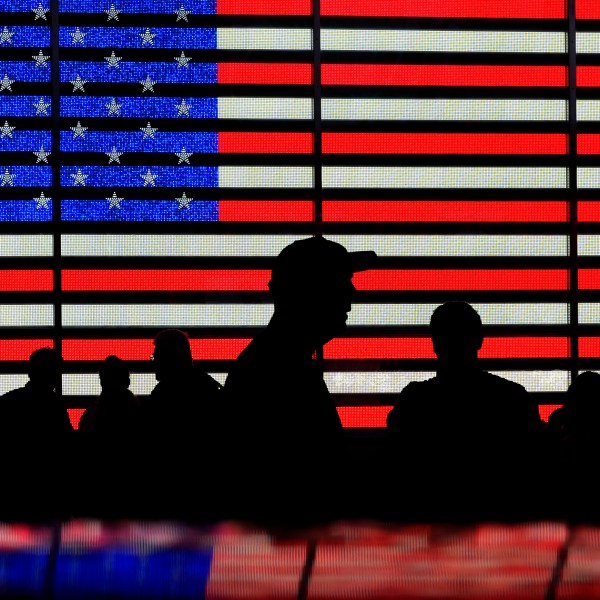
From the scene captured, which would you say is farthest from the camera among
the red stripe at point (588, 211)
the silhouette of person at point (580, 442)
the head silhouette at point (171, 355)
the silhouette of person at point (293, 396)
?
the red stripe at point (588, 211)

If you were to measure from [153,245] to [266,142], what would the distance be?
940 millimetres

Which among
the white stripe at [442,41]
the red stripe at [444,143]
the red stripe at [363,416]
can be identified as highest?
the white stripe at [442,41]

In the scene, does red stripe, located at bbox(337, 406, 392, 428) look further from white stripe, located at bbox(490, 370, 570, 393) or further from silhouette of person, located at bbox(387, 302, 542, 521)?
silhouette of person, located at bbox(387, 302, 542, 521)

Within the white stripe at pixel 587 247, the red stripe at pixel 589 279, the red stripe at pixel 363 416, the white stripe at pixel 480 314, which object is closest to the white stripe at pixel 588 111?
the white stripe at pixel 587 247

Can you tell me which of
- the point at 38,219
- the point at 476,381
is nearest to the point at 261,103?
the point at 38,219

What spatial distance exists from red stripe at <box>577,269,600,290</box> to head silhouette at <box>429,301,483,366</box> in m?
3.33

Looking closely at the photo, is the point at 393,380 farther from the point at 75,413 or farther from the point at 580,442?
the point at 580,442

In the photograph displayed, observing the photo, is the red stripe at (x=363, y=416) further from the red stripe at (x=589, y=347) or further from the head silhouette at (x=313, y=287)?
the head silhouette at (x=313, y=287)

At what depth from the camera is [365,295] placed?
526cm

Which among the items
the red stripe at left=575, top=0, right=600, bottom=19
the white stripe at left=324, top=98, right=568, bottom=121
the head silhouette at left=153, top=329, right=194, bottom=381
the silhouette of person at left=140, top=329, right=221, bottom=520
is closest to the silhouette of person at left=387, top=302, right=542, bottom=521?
the silhouette of person at left=140, top=329, right=221, bottom=520

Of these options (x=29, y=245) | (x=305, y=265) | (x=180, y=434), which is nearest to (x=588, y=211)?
(x=29, y=245)

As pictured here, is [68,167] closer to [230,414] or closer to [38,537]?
[230,414]

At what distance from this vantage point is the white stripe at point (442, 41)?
528cm

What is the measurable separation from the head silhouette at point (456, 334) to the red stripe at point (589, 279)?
3.33 meters
